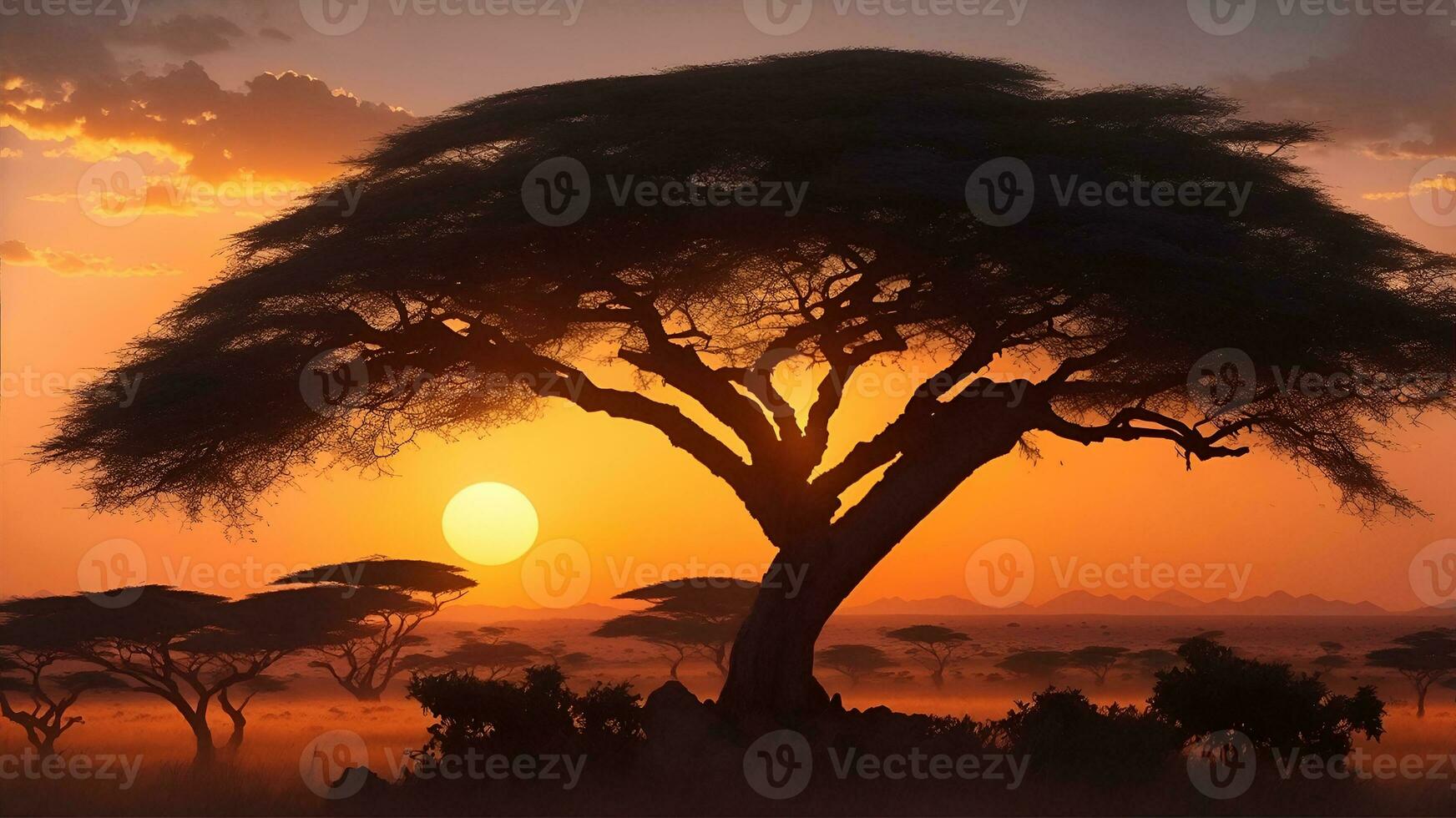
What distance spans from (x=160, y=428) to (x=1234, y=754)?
13791 mm

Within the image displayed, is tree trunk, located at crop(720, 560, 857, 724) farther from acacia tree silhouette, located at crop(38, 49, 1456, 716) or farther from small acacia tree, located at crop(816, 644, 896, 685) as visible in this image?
small acacia tree, located at crop(816, 644, 896, 685)

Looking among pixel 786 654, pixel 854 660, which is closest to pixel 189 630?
pixel 786 654

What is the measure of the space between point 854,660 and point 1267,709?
41442 mm

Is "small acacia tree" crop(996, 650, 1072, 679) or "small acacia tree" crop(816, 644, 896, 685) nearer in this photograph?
"small acacia tree" crop(816, 644, 896, 685)

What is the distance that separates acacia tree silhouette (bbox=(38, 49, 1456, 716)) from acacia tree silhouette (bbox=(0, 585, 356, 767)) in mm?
16089

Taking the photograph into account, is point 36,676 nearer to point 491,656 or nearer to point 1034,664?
point 491,656

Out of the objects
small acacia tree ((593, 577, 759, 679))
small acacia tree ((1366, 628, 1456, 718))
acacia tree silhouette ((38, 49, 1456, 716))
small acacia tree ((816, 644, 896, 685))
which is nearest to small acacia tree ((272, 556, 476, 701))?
small acacia tree ((593, 577, 759, 679))

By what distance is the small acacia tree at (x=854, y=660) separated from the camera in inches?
2319

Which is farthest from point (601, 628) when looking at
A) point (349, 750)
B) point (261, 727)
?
point (349, 750)

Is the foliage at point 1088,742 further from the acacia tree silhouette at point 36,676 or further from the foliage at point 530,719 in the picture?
the acacia tree silhouette at point 36,676

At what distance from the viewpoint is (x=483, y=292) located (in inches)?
666

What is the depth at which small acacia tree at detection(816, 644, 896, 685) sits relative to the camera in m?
58.9

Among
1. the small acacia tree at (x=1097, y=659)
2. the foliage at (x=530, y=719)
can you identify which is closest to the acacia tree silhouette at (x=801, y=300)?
the foliage at (x=530, y=719)

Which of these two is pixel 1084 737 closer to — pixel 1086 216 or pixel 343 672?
pixel 1086 216
